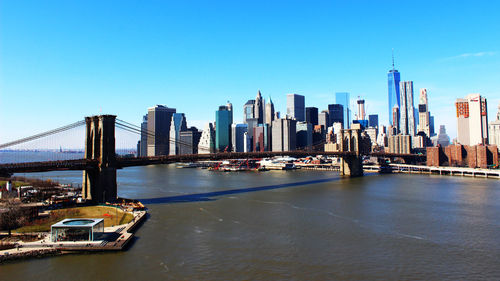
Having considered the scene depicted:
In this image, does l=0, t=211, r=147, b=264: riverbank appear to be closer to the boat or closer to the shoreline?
the shoreline

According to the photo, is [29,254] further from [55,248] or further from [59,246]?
[59,246]

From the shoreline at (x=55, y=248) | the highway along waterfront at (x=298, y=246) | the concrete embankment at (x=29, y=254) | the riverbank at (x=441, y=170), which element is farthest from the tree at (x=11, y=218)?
the riverbank at (x=441, y=170)

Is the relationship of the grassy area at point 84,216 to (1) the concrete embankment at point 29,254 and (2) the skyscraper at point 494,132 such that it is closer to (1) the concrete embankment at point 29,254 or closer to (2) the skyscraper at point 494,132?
(1) the concrete embankment at point 29,254

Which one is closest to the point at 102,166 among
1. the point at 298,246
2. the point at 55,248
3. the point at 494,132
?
the point at 55,248

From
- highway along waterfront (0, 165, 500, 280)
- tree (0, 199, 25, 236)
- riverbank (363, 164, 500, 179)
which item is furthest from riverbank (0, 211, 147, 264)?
riverbank (363, 164, 500, 179)

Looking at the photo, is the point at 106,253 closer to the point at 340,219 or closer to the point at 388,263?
the point at 388,263

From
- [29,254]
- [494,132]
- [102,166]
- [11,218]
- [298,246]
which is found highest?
[494,132]

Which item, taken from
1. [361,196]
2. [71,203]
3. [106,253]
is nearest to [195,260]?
[106,253]
